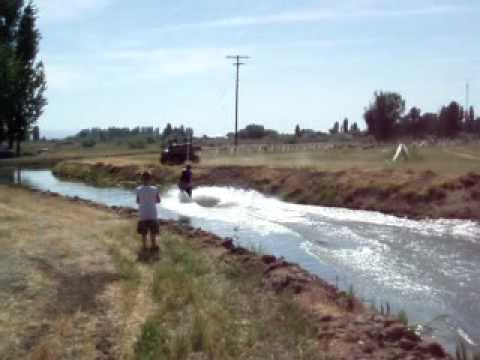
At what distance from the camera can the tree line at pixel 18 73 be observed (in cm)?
4212

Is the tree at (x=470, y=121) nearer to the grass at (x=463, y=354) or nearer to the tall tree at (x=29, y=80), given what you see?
the tall tree at (x=29, y=80)

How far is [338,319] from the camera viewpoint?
1073 centimetres

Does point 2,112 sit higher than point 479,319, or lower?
higher

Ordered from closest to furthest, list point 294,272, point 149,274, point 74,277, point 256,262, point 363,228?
point 74,277, point 149,274, point 294,272, point 256,262, point 363,228

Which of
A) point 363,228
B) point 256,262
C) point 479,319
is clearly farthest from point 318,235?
point 479,319

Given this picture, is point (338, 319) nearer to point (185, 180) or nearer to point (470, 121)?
point (185, 180)

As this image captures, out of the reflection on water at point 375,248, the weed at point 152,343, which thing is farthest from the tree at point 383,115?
the weed at point 152,343

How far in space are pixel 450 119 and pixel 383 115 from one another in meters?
9.92

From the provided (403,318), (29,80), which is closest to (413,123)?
(29,80)

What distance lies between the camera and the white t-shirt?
15.9 metres

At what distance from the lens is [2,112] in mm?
46812

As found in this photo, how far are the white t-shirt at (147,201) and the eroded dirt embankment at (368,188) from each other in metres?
14.5

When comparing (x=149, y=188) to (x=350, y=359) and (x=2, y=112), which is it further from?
(x=2, y=112)

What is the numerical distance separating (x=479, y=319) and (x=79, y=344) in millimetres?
A: 7704
